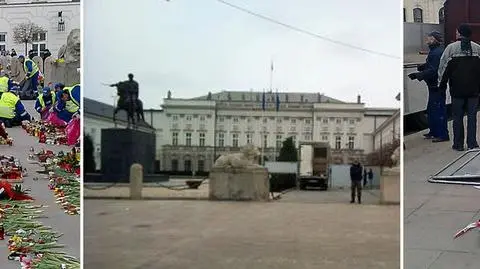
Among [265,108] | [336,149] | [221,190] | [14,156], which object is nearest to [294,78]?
[265,108]

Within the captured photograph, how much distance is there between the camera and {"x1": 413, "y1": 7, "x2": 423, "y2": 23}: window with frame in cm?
339

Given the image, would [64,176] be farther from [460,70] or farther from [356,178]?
[460,70]

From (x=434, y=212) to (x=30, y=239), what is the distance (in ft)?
7.68

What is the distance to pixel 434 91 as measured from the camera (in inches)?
137

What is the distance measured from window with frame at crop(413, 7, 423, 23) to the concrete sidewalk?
0.63 metres

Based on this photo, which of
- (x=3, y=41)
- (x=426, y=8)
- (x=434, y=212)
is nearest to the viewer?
(x=434, y=212)

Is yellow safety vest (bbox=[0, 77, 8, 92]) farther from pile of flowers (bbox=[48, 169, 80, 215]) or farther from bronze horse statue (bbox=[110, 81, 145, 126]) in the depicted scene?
bronze horse statue (bbox=[110, 81, 145, 126])

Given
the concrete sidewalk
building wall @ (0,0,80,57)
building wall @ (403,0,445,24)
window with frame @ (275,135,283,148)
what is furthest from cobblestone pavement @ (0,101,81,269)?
building wall @ (403,0,445,24)

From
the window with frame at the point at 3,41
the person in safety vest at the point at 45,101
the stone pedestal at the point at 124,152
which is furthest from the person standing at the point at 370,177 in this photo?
the window with frame at the point at 3,41

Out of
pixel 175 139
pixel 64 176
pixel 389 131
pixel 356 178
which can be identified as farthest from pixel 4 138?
pixel 389 131

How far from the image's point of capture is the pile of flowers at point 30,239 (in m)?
3.55

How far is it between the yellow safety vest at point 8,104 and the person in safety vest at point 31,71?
180 millimetres

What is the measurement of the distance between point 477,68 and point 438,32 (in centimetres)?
29

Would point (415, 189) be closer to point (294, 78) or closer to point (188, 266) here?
point (294, 78)
